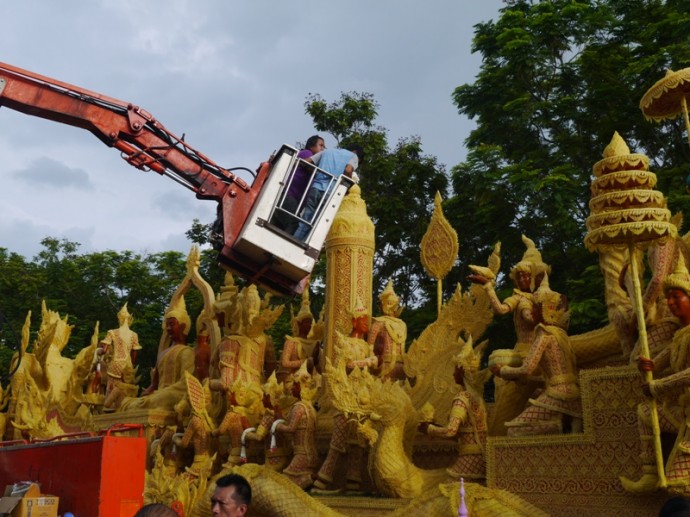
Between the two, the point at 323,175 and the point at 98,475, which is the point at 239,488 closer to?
the point at 98,475

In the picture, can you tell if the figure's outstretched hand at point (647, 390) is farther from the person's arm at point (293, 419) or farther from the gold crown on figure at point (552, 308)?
the person's arm at point (293, 419)

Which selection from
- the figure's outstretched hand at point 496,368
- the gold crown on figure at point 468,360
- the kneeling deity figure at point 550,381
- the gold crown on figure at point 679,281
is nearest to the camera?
the gold crown on figure at point 679,281

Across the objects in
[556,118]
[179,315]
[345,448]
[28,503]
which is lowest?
[28,503]

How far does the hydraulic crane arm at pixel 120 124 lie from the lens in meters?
11.0

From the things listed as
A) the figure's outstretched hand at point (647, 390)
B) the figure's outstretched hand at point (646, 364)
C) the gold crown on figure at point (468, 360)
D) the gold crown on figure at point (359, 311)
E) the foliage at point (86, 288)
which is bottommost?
the figure's outstretched hand at point (647, 390)

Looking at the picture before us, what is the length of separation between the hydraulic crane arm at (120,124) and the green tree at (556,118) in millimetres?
7237

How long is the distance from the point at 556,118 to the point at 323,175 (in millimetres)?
9235

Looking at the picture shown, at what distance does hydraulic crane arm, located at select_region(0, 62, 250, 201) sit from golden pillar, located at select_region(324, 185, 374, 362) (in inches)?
62.1

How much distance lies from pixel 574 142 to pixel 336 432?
34.7 ft

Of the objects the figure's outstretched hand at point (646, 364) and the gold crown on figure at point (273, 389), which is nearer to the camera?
the figure's outstretched hand at point (646, 364)

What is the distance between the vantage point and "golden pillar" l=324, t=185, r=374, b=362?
1118cm

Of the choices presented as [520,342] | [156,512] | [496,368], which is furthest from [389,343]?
[156,512]

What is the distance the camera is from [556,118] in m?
18.1

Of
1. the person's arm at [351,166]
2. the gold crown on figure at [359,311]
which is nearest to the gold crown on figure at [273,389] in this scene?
the gold crown on figure at [359,311]
